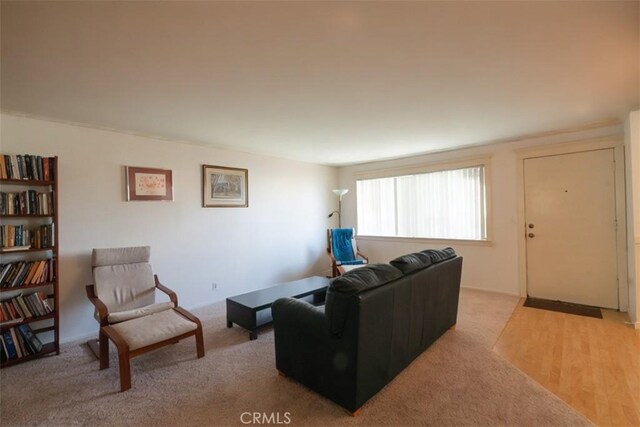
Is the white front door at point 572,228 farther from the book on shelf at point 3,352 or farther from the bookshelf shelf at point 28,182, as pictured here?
the book on shelf at point 3,352

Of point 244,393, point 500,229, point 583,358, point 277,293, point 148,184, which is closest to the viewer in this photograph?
point 244,393

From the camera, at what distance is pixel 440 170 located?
473 cm

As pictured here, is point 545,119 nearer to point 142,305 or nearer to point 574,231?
point 574,231

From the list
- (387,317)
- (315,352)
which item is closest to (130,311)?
(315,352)

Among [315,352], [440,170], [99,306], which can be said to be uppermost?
[440,170]

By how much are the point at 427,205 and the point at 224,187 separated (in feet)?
10.8

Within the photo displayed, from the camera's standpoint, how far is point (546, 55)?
6.20 ft

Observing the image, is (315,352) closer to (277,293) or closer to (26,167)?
(277,293)

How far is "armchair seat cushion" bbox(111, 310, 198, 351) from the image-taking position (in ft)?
7.30

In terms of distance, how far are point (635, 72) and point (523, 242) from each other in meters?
2.40

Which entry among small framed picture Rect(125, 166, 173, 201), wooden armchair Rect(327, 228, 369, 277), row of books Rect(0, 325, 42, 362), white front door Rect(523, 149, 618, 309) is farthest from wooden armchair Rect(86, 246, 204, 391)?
white front door Rect(523, 149, 618, 309)

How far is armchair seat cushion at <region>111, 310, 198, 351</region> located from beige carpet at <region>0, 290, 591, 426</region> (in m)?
0.29

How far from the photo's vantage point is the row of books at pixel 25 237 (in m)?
2.47

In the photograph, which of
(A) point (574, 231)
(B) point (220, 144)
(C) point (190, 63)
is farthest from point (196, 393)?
(A) point (574, 231)
